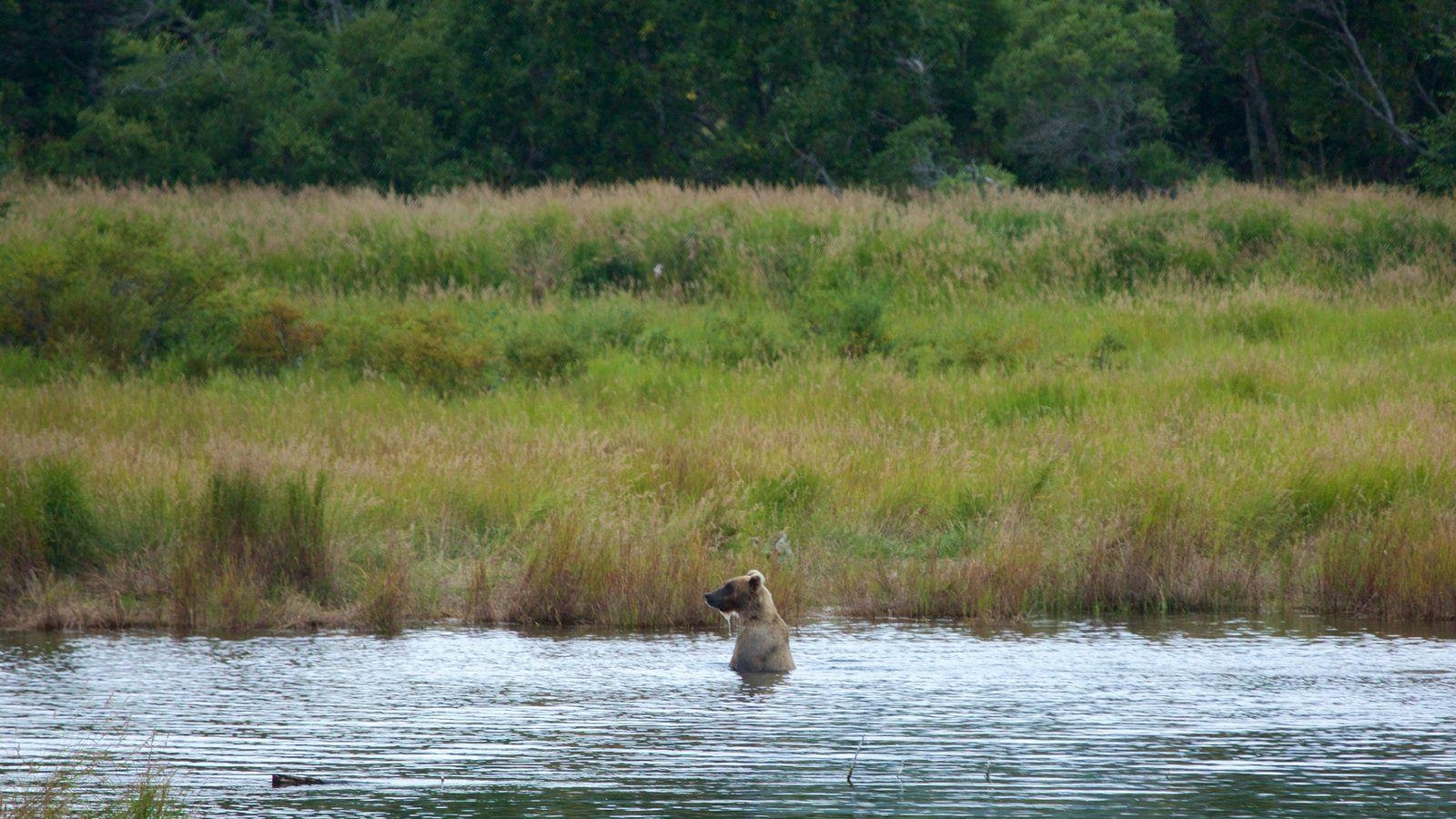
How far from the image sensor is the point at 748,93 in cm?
4000

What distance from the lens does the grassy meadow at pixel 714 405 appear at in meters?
11.8

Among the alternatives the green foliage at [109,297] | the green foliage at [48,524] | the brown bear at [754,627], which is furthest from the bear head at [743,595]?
the green foliage at [109,297]

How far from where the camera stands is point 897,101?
1531 inches

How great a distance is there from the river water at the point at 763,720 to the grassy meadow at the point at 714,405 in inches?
38.5

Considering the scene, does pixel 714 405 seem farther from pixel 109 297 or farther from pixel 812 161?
pixel 812 161

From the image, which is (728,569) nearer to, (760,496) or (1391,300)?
(760,496)

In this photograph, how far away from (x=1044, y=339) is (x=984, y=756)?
1351cm

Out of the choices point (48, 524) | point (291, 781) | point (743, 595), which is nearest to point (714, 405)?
point (48, 524)

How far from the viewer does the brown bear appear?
31.4 ft

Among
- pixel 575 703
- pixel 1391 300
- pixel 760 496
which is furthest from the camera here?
pixel 1391 300

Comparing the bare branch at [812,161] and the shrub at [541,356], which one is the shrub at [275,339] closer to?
the shrub at [541,356]

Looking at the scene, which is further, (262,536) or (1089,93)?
(1089,93)

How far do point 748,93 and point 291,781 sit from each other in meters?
34.1

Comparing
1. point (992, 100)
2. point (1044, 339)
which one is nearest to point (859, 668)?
point (1044, 339)
